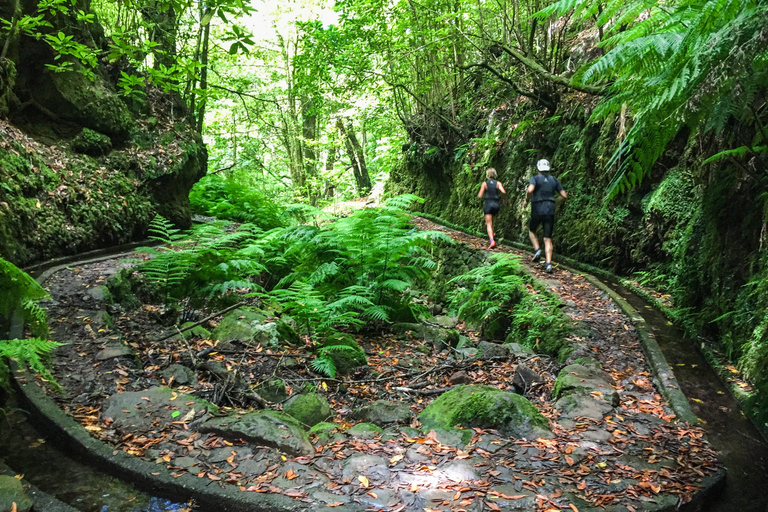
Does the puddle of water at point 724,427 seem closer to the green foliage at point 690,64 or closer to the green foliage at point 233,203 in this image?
the green foliage at point 690,64

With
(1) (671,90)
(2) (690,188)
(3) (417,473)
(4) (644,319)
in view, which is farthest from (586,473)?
(2) (690,188)

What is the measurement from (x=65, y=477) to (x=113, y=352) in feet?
4.91

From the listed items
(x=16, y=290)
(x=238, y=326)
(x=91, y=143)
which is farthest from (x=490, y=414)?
(x=91, y=143)

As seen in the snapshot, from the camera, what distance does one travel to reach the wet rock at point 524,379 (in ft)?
15.0

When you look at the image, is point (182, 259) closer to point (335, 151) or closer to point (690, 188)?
point (690, 188)

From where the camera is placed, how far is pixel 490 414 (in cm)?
360

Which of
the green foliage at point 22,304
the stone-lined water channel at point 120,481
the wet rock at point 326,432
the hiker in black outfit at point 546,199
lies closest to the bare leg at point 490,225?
the hiker in black outfit at point 546,199

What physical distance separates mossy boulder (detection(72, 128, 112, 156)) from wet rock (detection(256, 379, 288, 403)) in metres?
5.98

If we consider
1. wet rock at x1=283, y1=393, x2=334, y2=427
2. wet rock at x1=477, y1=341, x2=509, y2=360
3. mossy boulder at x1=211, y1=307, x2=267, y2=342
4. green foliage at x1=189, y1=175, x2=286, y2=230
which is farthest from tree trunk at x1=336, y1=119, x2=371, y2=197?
wet rock at x1=283, y1=393, x2=334, y2=427

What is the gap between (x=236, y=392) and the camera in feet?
13.1

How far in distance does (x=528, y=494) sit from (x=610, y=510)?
43 cm

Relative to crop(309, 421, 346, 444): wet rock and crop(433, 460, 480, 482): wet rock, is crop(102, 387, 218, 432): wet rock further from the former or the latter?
crop(433, 460, 480, 482): wet rock

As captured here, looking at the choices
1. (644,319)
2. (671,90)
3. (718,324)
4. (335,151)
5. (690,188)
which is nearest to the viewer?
(671,90)

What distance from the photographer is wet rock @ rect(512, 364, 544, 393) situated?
4.56 metres
